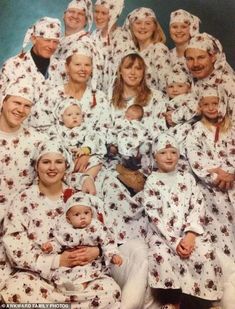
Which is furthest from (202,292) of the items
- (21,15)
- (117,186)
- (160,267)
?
(21,15)

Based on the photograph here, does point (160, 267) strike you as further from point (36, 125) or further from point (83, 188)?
point (36, 125)

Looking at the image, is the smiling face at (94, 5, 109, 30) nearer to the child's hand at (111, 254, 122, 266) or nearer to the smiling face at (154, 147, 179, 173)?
the smiling face at (154, 147, 179, 173)

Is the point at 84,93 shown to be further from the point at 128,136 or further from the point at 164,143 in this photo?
the point at 164,143

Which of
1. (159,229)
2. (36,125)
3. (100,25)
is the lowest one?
(159,229)

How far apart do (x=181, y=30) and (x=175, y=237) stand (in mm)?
1240

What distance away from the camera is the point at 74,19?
12.6 ft

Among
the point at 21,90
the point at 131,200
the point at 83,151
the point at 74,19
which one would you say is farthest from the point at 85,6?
the point at 131,200

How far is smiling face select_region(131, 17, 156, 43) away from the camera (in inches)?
153

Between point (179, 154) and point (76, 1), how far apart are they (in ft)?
3.57

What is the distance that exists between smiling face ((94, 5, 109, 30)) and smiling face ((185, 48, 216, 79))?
0.51 meters

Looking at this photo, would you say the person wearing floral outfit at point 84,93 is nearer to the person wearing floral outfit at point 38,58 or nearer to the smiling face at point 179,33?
the person wearing floral outfit at point 38,58

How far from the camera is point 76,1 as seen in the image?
12.6ft

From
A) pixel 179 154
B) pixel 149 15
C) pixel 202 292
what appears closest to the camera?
pixel 202 292
